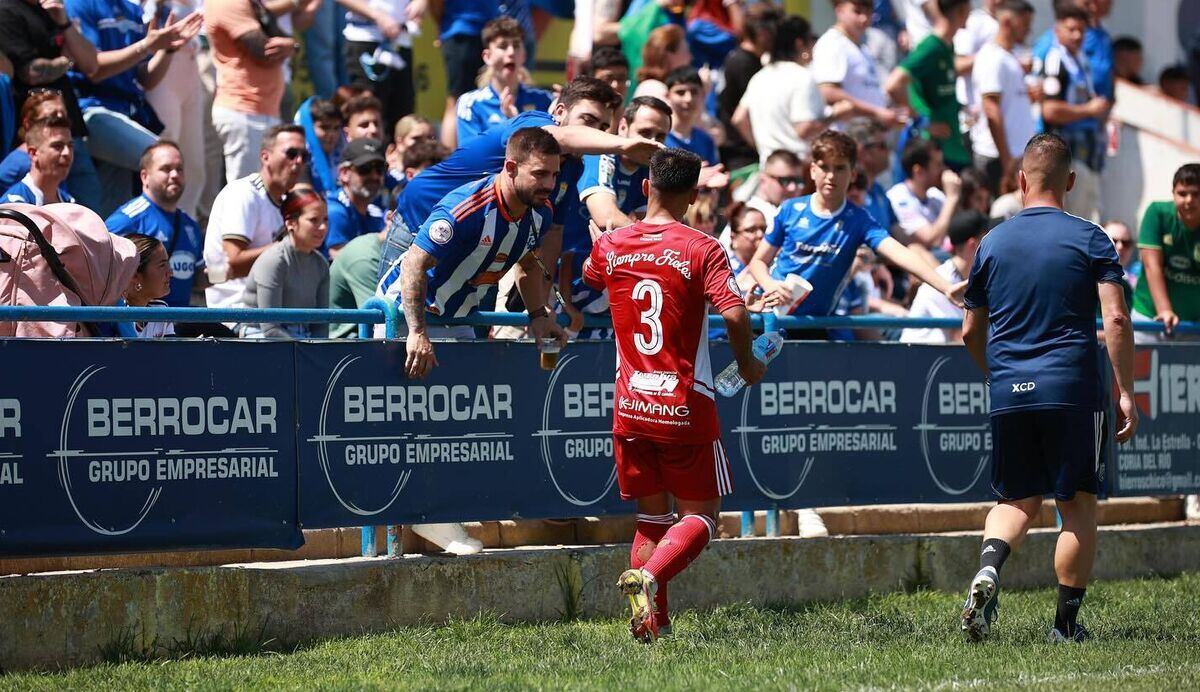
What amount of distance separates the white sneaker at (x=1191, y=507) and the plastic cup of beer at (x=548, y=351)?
5210 mm

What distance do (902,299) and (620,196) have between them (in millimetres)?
5099

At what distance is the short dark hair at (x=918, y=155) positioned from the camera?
46.2 ft

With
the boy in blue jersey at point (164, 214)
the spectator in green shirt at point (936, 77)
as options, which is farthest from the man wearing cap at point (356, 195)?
the spectator in green shirt at point (936, 77)

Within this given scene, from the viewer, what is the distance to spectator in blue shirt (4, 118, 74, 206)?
934 cm

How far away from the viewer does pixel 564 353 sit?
902cm

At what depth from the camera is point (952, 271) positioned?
12750 millimetres

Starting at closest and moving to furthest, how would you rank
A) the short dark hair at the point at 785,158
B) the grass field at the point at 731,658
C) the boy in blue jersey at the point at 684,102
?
the grass field at the point at 731,658
the boy in blue jersey at the point at 684,102
the short dark hair at the point at 785,158

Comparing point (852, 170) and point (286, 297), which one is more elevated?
point (852, 170)

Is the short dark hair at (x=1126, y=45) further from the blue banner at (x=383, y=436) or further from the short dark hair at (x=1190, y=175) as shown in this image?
the blue banner at (x=383, y=436)

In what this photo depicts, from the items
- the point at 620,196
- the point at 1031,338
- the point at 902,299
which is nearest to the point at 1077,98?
the point at 902,299

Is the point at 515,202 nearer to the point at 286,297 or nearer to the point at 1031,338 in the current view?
the point at 286,297

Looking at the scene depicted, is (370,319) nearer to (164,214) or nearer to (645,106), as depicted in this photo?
(645,106)

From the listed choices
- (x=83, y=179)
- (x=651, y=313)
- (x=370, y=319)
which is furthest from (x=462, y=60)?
(x=651, y=313)

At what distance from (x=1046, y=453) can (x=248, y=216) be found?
499 cm
